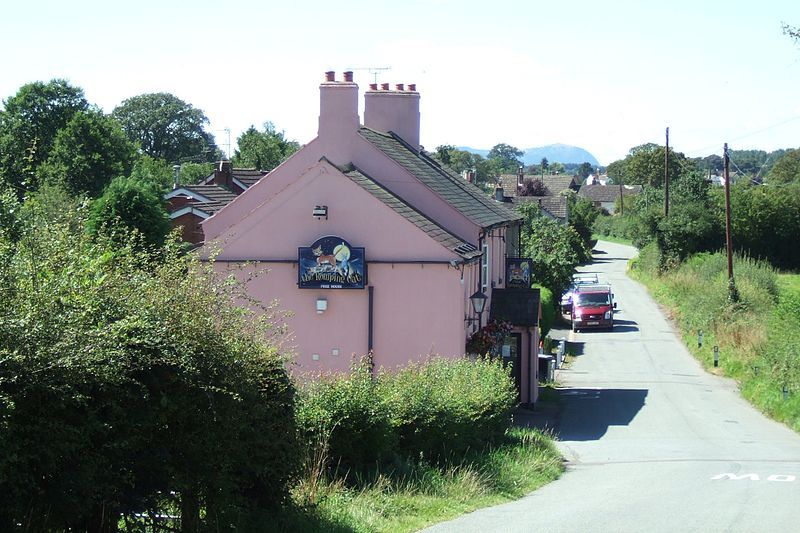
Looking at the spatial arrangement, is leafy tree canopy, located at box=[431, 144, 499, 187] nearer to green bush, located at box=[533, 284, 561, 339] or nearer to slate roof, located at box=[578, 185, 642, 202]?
slate roof, located at box=[578, 185, 642, 202]

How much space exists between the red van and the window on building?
20750mm

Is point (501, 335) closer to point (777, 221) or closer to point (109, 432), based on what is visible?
point (109, 432)

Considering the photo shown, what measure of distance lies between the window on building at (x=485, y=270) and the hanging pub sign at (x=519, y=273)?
3820 mm

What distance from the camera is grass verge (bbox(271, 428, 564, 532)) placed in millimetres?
10867

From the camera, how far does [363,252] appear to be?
24859mm

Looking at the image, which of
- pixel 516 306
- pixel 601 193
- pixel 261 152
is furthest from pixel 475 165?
A: pixel 516 306

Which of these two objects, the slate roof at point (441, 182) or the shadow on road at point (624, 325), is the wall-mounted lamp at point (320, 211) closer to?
the slate roof at point (441, 182)

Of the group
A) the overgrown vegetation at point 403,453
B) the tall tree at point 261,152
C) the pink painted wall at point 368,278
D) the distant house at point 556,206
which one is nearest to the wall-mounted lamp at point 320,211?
the pink painted wall at point 368,278

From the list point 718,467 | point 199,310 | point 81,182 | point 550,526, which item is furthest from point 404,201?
point 81,182

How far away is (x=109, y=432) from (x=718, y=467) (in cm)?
1453

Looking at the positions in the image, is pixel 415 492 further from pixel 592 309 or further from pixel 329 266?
pixel 592 309

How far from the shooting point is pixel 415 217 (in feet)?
84.0

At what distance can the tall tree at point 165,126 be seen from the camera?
108938 mm

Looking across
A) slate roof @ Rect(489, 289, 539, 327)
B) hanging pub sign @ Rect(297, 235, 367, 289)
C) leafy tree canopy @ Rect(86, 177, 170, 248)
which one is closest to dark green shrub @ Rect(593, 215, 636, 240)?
slate roof @ Rect(489, 289, 539, 327)
